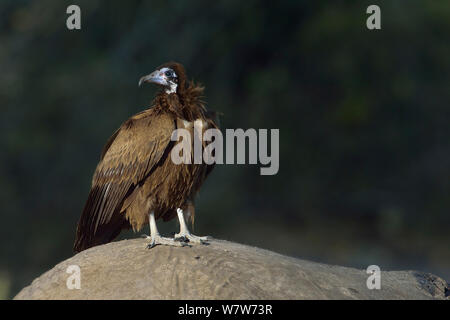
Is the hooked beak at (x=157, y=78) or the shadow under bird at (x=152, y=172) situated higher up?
the hooked beak at (x=157, y=78)

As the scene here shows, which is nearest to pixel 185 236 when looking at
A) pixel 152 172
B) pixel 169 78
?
pixel 152 172

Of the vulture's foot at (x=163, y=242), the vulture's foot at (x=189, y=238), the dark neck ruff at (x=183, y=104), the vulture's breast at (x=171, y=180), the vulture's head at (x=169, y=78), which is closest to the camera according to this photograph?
the vulture's foot at (x=163, y=242)

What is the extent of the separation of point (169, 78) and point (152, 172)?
0.86 m

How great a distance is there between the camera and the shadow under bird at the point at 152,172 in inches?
285

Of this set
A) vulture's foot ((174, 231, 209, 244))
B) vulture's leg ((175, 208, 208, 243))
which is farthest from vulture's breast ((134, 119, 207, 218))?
vulture's foot ((174, 231, 209, 244))

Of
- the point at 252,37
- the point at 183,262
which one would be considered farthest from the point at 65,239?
the point at 183,262

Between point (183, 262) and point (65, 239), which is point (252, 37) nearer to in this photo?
point (65, 239)

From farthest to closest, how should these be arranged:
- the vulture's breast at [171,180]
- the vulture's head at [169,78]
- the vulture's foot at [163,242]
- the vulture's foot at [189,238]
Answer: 1. the vulture's head at [169,78]
2. the vulture's breast at [171,180]
3. the vulture's foot at [189,238]
4. the vulture's foot at [163,242]

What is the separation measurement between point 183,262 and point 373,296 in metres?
1.42

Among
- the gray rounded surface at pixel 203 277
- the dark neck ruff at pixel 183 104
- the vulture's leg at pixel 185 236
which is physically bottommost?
the gray rounded surface at pixel 203 277

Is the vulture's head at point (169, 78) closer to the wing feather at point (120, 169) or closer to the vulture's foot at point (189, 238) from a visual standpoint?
the wing feather at point (120, 169)

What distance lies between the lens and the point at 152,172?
7297 millimetres

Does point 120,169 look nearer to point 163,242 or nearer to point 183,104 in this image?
point 183,104

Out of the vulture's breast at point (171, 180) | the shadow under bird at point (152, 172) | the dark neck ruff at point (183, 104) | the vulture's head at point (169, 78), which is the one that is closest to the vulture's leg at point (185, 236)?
the shadow under bird at point (152, 172)
